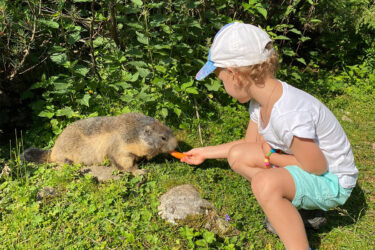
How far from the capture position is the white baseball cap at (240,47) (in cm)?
274

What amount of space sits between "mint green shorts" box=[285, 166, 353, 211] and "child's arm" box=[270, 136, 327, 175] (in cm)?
7

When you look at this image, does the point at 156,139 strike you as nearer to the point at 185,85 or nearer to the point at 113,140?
the point at 113,140

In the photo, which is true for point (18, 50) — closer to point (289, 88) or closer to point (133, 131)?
point (133, 131)

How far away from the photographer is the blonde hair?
2793 mm

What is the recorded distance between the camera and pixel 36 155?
14.1 ft

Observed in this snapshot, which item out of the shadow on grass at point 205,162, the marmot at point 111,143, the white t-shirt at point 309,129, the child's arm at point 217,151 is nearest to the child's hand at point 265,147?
the white t-shirt at point 309,129

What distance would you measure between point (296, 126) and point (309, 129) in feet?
0.34

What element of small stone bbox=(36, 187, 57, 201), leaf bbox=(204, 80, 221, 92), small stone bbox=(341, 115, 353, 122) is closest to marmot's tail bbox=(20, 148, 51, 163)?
small stone bbox=(36, 187, 57, 201)

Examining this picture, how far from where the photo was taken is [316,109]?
2814mm

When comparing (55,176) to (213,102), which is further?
(213,102)

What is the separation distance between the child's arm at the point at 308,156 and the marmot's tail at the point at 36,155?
3033 millimetres

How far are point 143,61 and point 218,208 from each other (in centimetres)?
251

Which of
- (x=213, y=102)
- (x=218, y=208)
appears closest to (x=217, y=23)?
(x=213, y=102)

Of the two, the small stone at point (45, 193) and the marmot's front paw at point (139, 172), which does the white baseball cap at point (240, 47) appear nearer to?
the marmot's front paw at point (139, 172)
